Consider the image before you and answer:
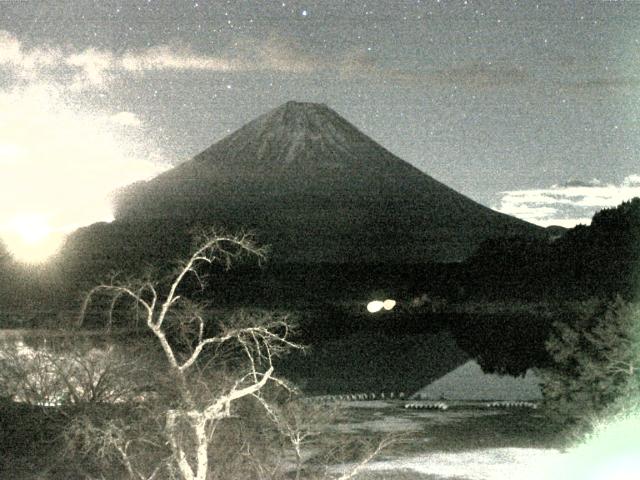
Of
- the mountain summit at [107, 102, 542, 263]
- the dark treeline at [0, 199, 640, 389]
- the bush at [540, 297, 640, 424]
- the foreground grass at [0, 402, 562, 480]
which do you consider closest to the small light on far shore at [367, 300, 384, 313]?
the dark treeline at [0, 199, 640, 389]

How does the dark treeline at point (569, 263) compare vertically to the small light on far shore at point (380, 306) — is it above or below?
above

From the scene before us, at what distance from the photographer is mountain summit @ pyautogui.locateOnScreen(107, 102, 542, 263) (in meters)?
152

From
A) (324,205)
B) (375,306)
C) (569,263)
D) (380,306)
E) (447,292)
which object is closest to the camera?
(569,263)

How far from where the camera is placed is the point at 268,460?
14609mm

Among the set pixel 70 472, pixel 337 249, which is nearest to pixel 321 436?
A: pixel 70 472

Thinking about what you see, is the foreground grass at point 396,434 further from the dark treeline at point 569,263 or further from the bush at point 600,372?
the dark treeline at point 569,263

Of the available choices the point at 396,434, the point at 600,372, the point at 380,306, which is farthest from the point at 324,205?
the point at 396,434

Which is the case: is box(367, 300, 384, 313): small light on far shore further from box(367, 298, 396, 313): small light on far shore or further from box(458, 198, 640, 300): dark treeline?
box(458, 198, 640, 300): dark treeline

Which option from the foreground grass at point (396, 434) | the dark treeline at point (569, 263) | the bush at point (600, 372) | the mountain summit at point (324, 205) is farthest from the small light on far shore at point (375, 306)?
the mountain summit at point (324, 205)

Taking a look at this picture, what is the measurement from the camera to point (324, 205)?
172 m

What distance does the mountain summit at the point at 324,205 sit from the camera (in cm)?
15200

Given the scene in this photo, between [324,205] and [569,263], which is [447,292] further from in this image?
[324,205]

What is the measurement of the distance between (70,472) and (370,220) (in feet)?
500

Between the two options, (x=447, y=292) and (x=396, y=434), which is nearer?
(x=396, y=434)
